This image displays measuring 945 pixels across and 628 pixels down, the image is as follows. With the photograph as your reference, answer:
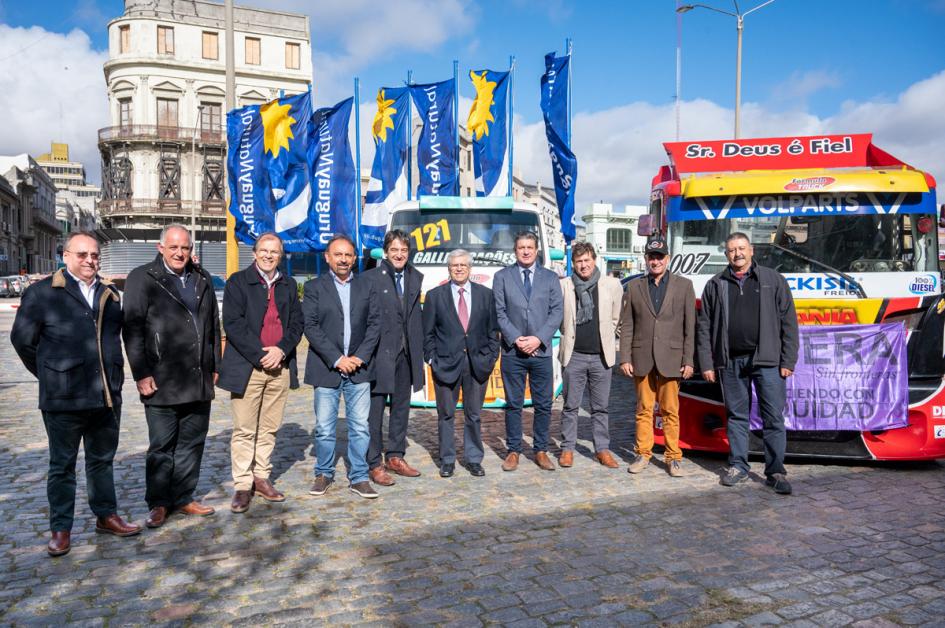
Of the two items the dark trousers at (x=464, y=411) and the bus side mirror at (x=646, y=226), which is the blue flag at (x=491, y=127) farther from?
the dark trousers at (x=464, y=411)

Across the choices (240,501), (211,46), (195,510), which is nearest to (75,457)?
(195,510)

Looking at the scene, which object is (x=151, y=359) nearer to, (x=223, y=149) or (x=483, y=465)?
(x=483, y=465)

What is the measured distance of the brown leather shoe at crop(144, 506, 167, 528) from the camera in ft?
16.1

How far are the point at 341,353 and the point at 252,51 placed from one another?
45.9 metres

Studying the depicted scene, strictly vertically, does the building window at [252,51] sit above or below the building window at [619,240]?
above

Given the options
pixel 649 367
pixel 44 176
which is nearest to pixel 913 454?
pixel 649 367

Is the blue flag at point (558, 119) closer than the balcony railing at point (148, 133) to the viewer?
Yes

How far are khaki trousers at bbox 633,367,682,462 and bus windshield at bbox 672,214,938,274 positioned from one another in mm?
1756

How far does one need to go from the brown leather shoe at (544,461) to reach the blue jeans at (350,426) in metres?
1.62

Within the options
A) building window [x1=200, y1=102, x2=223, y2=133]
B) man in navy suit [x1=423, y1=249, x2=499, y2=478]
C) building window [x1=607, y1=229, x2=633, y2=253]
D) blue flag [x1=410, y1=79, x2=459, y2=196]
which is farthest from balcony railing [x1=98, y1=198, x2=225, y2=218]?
building window [x1=607, y1=229, x2=633, y2=253]

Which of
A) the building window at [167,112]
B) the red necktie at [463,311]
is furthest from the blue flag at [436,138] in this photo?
the building window at [167,112]

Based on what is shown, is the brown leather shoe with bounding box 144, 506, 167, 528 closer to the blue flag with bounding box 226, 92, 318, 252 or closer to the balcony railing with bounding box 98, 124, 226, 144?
the blue flag with bounding box 226, 92, 318, 252

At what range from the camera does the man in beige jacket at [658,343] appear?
6234mm

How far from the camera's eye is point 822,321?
6.59 m
